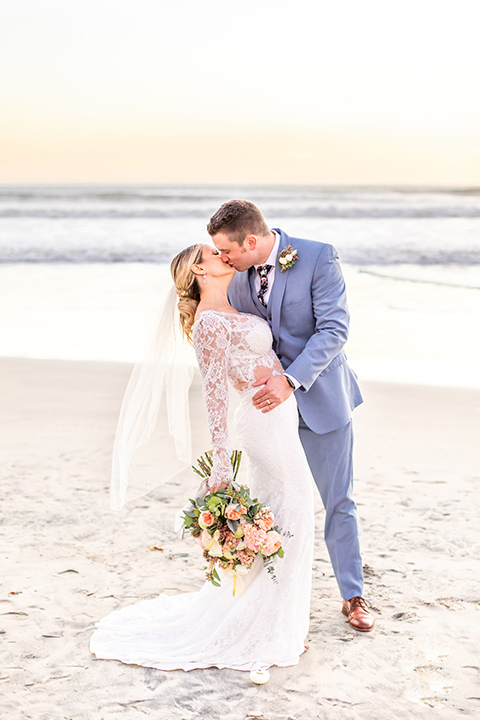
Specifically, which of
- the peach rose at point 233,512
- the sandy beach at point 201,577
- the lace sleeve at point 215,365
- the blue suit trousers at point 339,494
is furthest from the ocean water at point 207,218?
the peach rose at point 233,512

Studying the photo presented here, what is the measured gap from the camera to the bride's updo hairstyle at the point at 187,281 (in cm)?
317

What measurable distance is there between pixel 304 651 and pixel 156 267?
14498mm

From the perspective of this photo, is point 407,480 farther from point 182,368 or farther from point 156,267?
point 156,267

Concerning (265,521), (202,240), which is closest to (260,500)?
(265,521)

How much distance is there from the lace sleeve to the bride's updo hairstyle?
0.19 metres

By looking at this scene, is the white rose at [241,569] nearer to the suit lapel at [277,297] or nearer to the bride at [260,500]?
the bride at [260,500]

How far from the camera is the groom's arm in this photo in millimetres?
3178

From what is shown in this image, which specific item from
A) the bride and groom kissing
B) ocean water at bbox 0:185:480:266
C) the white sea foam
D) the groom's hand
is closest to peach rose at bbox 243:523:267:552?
the bride and groom kissing

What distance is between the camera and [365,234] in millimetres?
21953

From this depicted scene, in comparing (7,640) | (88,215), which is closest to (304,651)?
(7,640)

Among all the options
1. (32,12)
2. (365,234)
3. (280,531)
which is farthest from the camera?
(365,234)

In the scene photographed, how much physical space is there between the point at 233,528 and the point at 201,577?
1210 millimetres

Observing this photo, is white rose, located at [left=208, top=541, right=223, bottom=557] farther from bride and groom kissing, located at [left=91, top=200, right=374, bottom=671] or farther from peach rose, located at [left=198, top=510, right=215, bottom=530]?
bride and groom kissing, located at [left=91, top=200, right=374, bottom=671]

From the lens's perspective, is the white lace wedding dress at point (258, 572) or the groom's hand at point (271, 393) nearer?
the groom's hand at point (271, 393)
